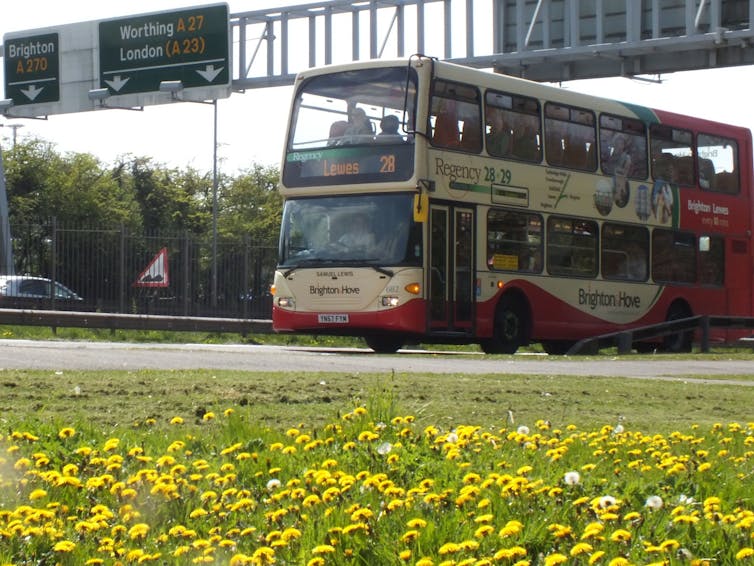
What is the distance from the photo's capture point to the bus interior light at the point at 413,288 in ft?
65.0

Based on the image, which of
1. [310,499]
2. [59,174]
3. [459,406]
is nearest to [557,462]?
[310,499]

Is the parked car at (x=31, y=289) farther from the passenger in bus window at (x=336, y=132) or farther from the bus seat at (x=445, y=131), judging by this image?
the bus seat at (x=445, y=131)

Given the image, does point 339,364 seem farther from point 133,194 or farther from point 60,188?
point 133,194

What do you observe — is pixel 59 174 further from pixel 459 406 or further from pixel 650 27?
pixel 459 406

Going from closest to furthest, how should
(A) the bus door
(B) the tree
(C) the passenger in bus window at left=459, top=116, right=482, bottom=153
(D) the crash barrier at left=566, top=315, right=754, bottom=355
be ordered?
(A) the bus door < (C) the passenger in bus window at left=459, top=116, right=482, bottom=153 < (D) the crash barrier at left=566, top=315, right=754, bottom=355 < (B) the tree

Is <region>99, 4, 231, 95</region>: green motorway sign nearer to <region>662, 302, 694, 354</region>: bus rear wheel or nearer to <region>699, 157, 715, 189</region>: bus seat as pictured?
<region>699, 157, 715, 189</region>: bus seat

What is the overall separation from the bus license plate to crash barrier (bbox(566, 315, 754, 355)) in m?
3.84

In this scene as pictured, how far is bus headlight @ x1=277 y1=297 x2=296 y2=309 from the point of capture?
20.8m

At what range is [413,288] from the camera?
19.8 meters

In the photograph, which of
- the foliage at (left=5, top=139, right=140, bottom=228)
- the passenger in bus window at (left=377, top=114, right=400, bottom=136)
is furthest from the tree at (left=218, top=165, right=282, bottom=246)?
the passenger in bus window at (left=377, top=114, right=400, bottom=136)

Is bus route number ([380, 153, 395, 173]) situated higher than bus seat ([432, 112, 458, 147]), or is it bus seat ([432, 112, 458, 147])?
bus seat ([432, 112, 458, 147])

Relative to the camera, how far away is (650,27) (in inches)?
1272

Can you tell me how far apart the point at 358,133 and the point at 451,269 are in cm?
238

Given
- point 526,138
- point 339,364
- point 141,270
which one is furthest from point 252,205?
point 339,364
